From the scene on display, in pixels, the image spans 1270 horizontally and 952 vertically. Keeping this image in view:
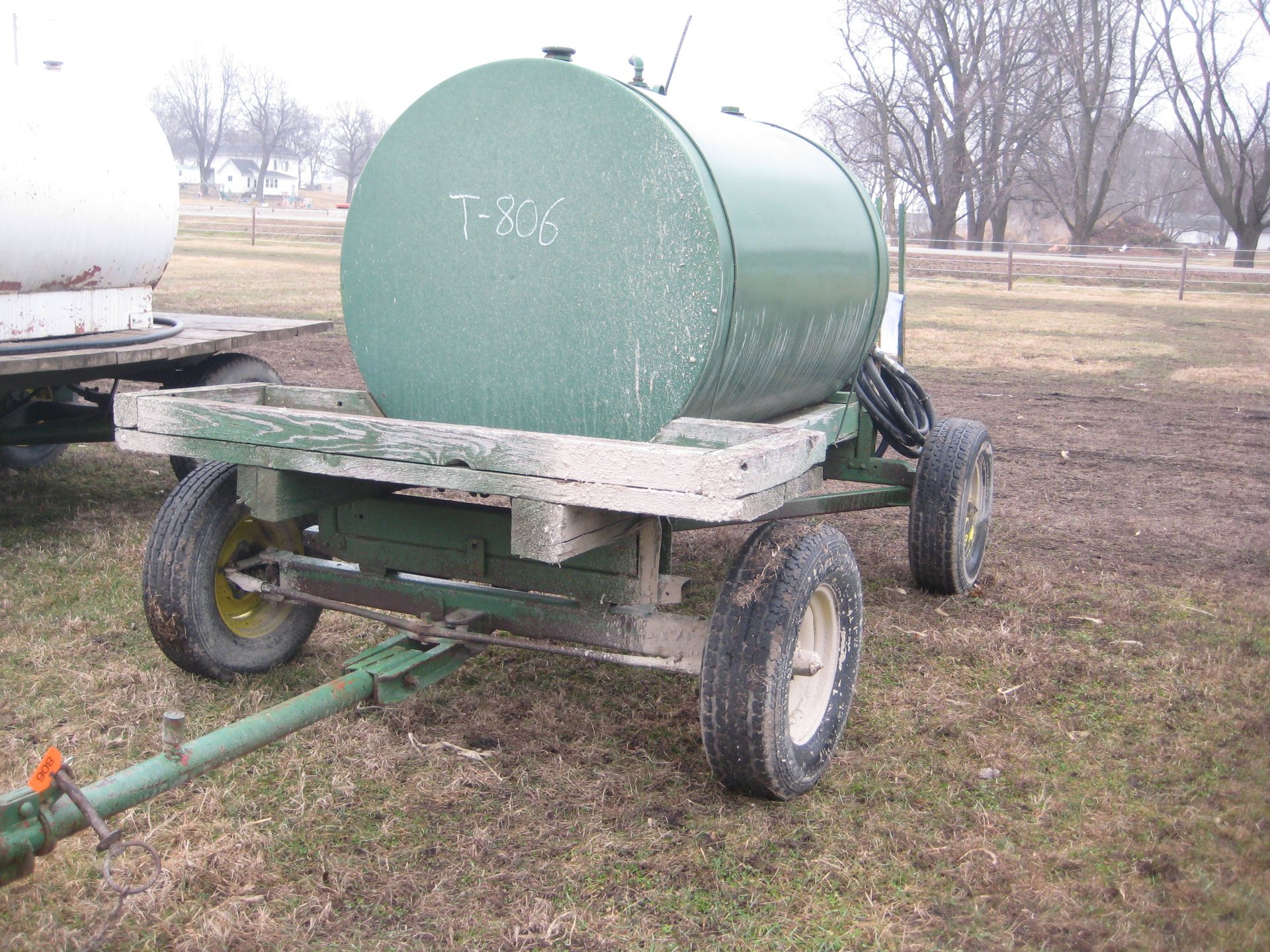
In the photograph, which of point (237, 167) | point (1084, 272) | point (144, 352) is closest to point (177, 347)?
point (144, 352)

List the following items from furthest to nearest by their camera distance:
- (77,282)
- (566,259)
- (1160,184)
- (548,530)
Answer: (1160,184)
(77,282)
(566,259)
(548,530)

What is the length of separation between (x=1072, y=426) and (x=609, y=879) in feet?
25.8

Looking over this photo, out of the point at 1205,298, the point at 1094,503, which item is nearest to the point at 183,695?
the point at 1094,503

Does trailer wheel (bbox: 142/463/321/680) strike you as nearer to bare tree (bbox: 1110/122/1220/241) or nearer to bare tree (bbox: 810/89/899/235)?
bare tree (bbox: 810/89/899/235)

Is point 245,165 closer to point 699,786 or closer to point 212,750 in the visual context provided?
point 699,786

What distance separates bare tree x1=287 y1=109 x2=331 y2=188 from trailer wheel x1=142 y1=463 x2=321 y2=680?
90282 millimetres

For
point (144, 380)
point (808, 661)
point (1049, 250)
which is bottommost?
point (808, 661)

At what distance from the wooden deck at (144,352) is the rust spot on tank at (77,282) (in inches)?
10.2

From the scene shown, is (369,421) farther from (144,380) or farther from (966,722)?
(144,380)

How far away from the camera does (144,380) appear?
19.2 ft

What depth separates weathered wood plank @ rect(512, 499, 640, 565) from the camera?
276 cm

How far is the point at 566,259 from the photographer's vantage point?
329 centimetres

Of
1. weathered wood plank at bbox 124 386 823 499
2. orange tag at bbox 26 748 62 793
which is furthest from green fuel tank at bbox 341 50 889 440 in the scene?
orange tag at bbox 26 748 62 793

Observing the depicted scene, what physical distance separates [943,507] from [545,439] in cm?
265
